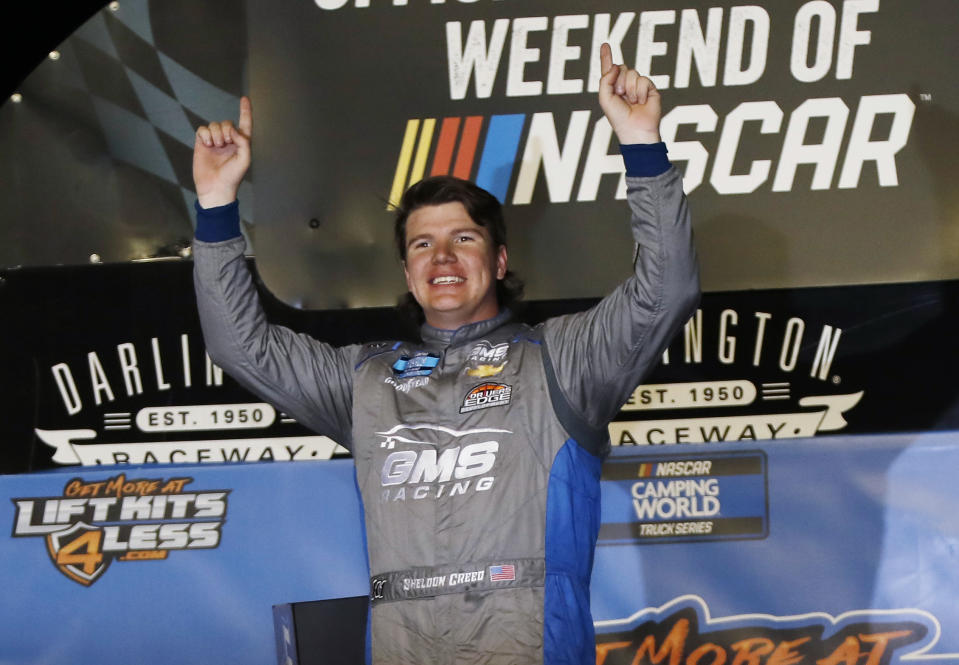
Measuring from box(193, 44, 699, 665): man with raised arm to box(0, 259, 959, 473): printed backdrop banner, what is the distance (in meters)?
0.59

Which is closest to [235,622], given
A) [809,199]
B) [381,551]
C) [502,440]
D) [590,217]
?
[381,551]

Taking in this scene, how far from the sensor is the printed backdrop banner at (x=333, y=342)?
8.38 feet

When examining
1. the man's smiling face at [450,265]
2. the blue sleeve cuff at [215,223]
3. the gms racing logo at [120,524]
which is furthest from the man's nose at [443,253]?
the gms racing logo at [120,524]

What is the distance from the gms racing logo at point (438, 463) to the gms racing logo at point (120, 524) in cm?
91

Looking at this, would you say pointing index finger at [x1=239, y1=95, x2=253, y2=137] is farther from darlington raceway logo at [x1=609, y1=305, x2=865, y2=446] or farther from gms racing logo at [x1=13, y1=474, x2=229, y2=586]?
darlington raceway logo at [x1=609, y1=305, x2=865, y2=446]

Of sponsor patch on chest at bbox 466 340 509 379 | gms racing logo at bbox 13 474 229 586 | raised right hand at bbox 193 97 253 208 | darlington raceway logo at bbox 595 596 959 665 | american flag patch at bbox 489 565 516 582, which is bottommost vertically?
darlington raceway logo at bbox 595 596 959 665

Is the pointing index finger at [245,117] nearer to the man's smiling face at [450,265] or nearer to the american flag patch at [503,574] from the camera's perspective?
the man's smiling face at [450,265]

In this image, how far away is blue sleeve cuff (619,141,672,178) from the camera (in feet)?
5.59

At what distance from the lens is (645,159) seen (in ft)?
5.60

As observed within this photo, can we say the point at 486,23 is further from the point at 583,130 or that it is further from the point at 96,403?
the point at 96,403

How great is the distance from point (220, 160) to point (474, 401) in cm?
63

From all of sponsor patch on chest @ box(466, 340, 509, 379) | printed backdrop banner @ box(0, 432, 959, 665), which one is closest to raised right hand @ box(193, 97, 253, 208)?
sponsor patch on chest @ box(466, 340, 509, 379)

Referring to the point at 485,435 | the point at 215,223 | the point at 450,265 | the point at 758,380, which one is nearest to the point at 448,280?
the point at 450,265

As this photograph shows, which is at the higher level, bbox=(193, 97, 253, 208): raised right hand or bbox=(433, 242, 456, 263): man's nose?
bbox=(193, 97, 253, 208): raised right hand
